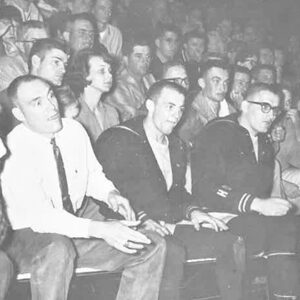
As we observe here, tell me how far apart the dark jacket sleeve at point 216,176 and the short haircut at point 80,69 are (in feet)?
1.78

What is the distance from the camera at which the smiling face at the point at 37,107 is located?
161cm

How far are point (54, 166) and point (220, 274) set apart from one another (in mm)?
684

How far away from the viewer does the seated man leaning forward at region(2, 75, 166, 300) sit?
4.70ft

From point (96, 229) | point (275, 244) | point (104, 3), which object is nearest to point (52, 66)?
point (104, 3)

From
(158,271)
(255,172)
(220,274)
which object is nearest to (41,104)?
(158,271)

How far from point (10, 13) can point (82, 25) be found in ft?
1.20

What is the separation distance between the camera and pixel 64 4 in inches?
91.9

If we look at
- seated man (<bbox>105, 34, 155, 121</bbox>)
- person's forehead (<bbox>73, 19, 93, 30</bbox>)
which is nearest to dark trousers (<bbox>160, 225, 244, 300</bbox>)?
seated man (<bbox>105, 34, 155, 121</bbox>)

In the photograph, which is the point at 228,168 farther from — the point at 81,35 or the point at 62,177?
the point at 81,35

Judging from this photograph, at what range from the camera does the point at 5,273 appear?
4.55 ft

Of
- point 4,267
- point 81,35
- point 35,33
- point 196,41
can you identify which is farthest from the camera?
point 196,41

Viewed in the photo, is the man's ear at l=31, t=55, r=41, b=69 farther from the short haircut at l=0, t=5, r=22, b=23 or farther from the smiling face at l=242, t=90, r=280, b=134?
the smiling face at l=242, t=90, r=280, b=134

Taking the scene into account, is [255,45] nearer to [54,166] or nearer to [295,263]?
[295,263]

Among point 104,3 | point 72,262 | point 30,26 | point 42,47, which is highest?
point 104,3
